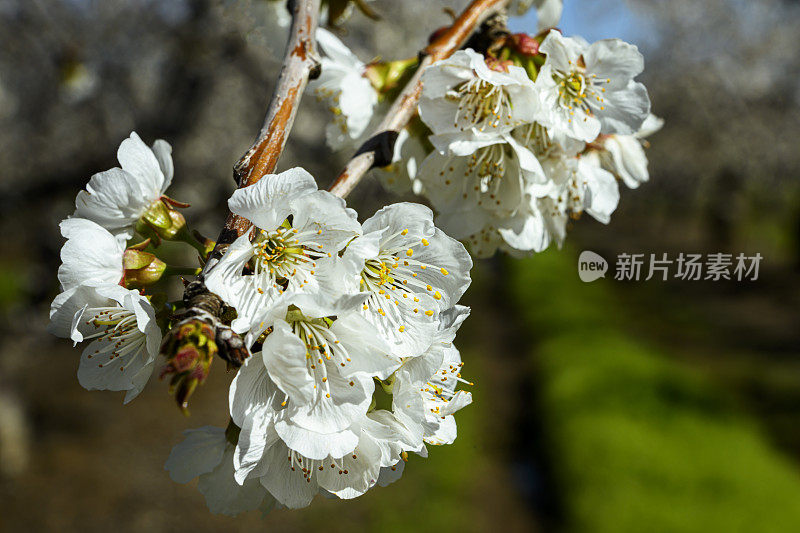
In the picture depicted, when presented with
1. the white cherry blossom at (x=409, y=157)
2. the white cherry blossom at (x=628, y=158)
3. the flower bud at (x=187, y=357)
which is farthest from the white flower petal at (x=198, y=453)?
the white cherry blossom at (x=628, y=158)

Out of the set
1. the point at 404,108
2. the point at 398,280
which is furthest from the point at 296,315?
the point at 404,108

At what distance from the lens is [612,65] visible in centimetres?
96

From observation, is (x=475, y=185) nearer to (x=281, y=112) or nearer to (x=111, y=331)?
(x=281, y=112)

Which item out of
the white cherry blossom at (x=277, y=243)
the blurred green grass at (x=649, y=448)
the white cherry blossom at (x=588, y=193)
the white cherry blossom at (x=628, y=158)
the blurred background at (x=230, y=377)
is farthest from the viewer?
the blurred green grass at (x=649, y=448)

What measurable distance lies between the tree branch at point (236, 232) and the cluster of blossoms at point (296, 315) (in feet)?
0.06

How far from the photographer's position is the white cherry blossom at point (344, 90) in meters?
1.11

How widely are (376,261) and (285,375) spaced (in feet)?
0.66

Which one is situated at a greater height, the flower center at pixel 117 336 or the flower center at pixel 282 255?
the flower center at pixel 282 255

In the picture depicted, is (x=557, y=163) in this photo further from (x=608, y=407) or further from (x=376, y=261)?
(x=608, y=407)

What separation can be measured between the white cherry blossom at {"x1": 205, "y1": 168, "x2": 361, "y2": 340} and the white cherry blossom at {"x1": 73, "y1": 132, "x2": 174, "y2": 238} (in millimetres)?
207

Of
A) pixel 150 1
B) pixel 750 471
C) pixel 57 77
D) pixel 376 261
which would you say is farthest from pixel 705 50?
pixel 376 261

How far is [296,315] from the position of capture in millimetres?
666

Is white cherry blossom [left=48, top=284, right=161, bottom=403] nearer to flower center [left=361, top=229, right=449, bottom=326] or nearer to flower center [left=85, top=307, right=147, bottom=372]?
flower center [left=85, top=307, right=147, bottom=372]

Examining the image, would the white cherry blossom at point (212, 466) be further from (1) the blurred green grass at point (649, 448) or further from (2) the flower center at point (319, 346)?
(1) the blurred green grass at point (649, 448)
